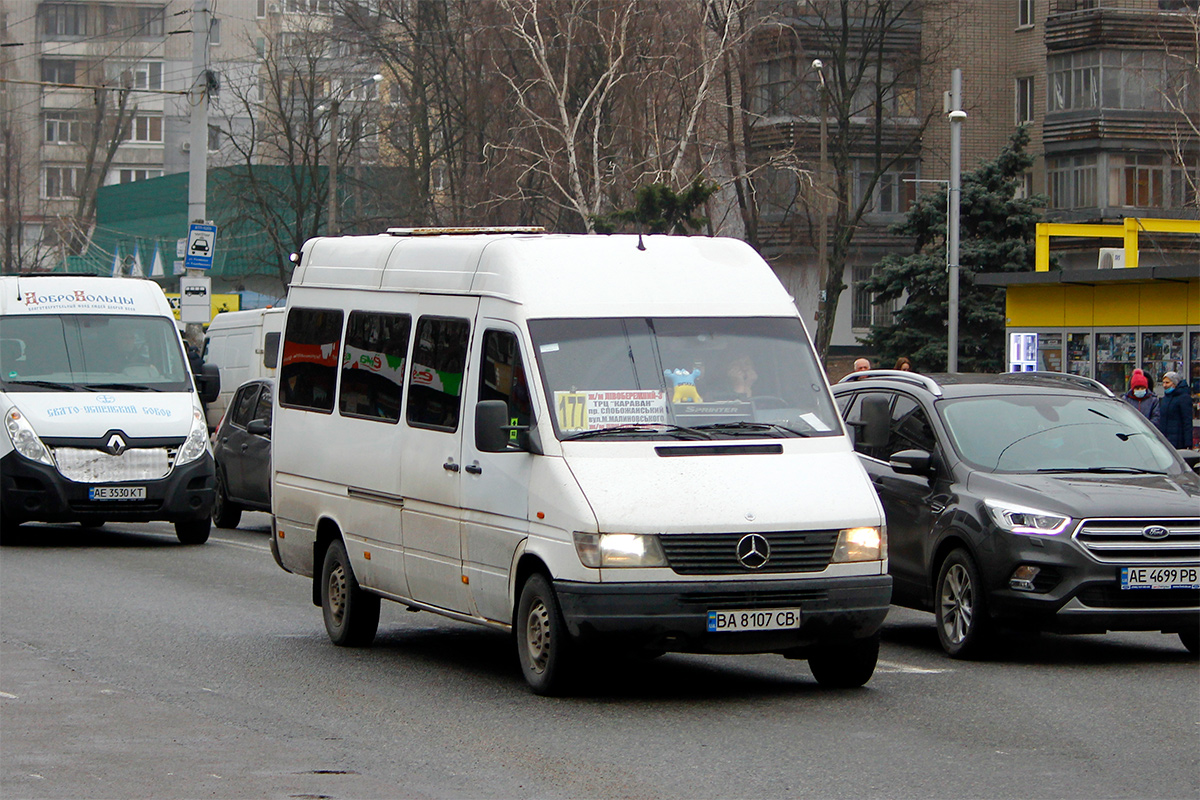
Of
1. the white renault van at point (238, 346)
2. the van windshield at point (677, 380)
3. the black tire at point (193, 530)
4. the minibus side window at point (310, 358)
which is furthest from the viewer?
the white renault van at point (238, 346)

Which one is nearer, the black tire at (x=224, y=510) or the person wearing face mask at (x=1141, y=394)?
the person wearing face mask at (x=1141, y=394)

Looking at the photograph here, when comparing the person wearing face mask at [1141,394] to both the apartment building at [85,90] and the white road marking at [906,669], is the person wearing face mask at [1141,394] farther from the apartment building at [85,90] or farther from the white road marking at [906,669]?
the apartment building at [85,90]

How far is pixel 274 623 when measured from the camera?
12.8 metres

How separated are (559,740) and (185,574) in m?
8.52

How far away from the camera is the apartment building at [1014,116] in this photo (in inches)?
2194

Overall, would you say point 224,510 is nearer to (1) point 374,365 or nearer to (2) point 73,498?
(2) point 73,498

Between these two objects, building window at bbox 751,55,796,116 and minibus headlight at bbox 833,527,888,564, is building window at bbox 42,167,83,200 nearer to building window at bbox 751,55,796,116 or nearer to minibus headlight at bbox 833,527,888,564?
building window at bbox 751,55,796,116

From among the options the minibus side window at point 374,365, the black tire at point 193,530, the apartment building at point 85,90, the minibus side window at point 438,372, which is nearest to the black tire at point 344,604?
the minibus side window at point 374,365

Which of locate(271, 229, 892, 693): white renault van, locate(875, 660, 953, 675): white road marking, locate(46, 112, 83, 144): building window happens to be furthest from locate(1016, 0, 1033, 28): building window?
locate(46, 112, 83, 144): building window

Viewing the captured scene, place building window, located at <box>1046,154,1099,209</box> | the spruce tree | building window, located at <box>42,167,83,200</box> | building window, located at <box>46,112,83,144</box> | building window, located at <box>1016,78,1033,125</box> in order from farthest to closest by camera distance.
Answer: building window, located at <box>46,112,83,144</box> → building window, located at <box>42,167,83,200</box> → building window, located at <box>1016,78,1033,125</box> → building window, located at <box>1046,154,1099,209</box> → the spruce tree

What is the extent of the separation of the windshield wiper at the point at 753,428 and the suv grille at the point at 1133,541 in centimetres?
203

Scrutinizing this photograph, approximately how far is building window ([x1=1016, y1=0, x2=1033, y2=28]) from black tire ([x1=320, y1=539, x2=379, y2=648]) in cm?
5569

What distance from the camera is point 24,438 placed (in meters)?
18.2

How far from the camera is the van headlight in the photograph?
61.4 ft
